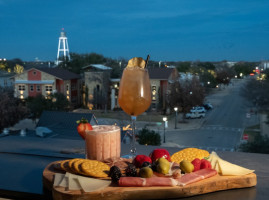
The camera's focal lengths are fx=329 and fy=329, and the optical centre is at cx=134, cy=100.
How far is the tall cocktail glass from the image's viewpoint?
1400mm

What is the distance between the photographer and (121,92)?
1438 mm

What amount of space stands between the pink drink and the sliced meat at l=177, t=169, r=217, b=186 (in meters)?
0.39

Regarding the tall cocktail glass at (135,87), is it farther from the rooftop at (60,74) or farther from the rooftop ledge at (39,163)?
the rooftop at (60,74)

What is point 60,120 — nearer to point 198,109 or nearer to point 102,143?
point 102,143

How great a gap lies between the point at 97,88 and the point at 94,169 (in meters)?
34.3

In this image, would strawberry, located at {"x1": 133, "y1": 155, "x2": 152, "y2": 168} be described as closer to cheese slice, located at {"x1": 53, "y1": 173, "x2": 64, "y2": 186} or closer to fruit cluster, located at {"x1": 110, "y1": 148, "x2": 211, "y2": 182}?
fruit cluster, located at {"x1": 110, "y1": 148, "x2": 211, "y2": 182}

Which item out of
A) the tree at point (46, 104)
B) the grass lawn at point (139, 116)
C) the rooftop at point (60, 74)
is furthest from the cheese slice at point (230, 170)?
the rooftop at point (60, 74)

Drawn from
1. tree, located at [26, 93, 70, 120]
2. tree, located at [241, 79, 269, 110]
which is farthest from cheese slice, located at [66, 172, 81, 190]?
tree, located at [241, 79, 269, 110]

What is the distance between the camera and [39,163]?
152cm

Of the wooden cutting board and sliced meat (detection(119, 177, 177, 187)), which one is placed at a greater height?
sliced meat (detection(119, 177, 177, 187))

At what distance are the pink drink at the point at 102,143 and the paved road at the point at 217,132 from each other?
1827 centimetres

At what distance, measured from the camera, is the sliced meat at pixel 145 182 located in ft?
3.63

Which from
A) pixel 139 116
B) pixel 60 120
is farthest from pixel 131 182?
pixel 139 116

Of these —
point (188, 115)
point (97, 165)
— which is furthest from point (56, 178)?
point (188, 115)
